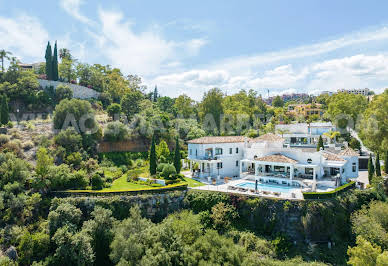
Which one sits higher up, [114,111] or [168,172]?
[114,111]

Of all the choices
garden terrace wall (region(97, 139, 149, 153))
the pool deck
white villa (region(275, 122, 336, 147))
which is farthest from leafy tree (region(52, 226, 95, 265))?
white villa (region(275, 122, 336, 147))

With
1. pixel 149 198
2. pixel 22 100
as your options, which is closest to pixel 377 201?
pixel 149 198

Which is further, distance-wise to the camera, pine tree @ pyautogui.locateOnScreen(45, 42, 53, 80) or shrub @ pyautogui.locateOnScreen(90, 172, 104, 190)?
pine tree @ pyautogui.locateOnScreen(45, 42, 53, 80)

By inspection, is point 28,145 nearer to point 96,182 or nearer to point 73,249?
point 96,182

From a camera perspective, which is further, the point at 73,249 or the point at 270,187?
the point at 270,187

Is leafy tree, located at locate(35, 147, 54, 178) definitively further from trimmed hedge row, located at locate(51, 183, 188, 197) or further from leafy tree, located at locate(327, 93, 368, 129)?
leafy tree, located at locate(327, 93, 368, 129)

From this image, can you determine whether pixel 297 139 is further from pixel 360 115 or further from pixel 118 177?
pixel 118 177

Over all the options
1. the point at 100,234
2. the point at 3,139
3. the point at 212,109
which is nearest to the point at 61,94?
the point at 3,139
